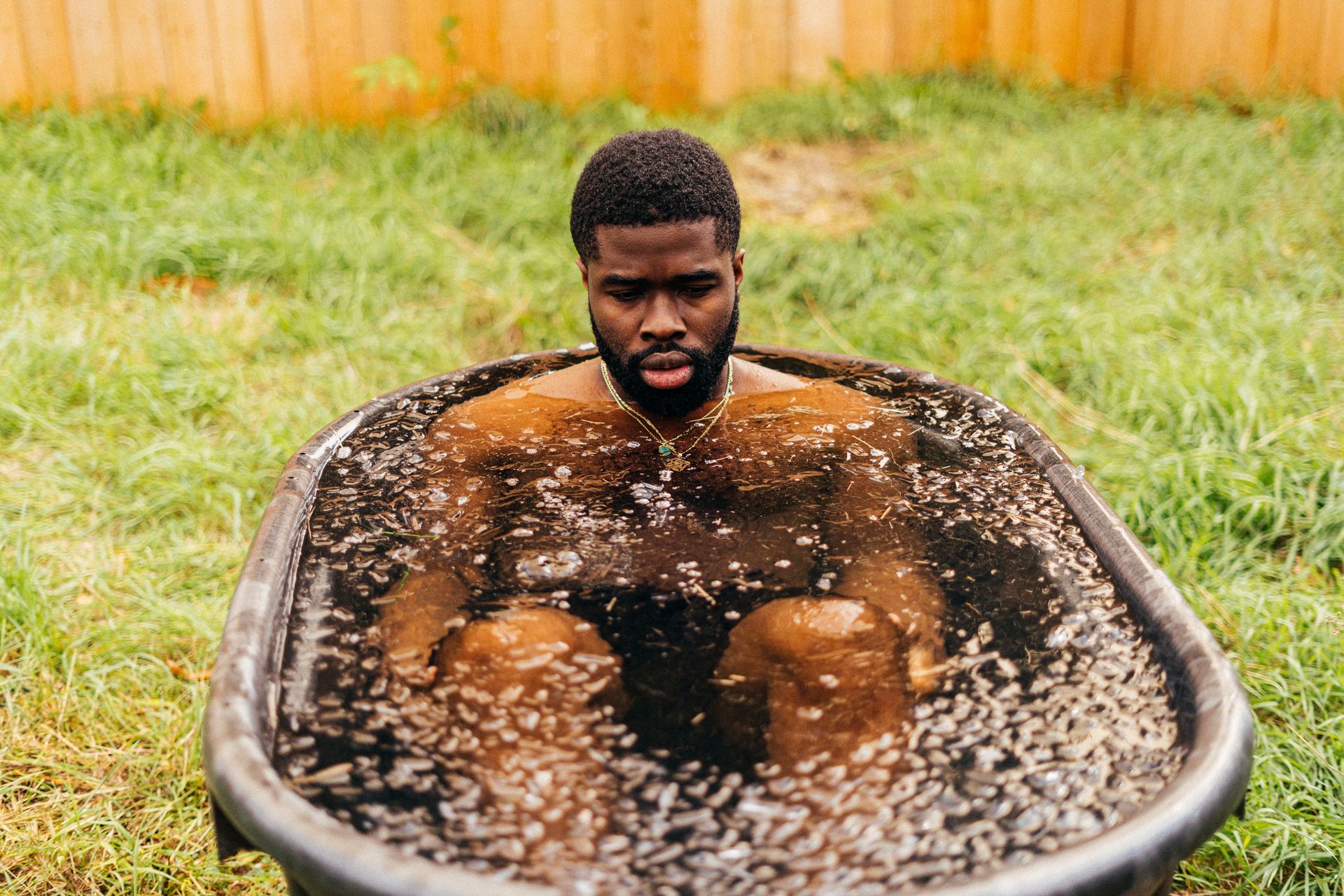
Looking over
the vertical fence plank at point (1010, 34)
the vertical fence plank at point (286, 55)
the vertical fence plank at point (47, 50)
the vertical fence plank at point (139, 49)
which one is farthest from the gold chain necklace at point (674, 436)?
the vertical fence plank at point (1010, 34)

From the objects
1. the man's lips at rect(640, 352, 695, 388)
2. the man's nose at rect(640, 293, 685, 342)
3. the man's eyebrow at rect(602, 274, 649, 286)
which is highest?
the man's eyebrow at rect(602, 274, 649, 286)

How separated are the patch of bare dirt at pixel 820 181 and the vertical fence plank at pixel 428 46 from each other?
4.96 ft

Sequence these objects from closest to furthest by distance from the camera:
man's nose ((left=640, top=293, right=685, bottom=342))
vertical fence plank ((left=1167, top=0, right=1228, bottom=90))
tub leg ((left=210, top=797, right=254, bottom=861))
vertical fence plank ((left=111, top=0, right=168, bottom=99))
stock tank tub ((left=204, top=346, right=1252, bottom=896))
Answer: stock tank tub ((left=204, top=346, right=1252, bottom=896)) → tub leg ((left=210, top=797, right=254, bottom=861)) → man's nose ((left=640, top=293, right=685, bottom=342)) → vertical fence plank ((left=111, top=0, right=168, bottom=99)) → vertical fence plank ((left=1167, top=0, right=1228, bottom=90))

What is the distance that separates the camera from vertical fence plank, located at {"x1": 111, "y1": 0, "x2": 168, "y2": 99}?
523 centimetres

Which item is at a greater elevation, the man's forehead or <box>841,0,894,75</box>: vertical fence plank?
<box>841,0,894,75</box>: vertical fence plank

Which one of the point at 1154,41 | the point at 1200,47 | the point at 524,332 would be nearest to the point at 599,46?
the point at 524,332

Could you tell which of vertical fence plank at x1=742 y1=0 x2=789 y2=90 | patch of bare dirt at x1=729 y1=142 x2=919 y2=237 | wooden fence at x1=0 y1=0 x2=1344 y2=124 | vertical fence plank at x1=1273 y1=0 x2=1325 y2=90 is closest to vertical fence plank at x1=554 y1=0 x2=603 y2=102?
wooden fence at x1=0 y1=0 x2=1344 y2=124

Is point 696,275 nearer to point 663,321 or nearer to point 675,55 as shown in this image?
point 663,321

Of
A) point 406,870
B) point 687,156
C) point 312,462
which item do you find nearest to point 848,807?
point 406,870

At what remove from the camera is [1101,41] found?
6.00 m

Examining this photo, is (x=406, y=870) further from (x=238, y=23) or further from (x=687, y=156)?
(x=238, y=23)

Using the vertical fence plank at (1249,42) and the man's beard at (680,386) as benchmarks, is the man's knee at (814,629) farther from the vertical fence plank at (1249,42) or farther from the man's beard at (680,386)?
the vertical fence plank at (1249,42)

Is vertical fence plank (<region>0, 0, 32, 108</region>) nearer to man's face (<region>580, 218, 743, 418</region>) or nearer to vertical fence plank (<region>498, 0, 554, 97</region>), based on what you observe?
vertical fence plank (<region>498, 0, 554, 97</region>)

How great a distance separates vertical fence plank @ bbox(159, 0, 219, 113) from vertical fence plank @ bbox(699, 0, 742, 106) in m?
2.37
